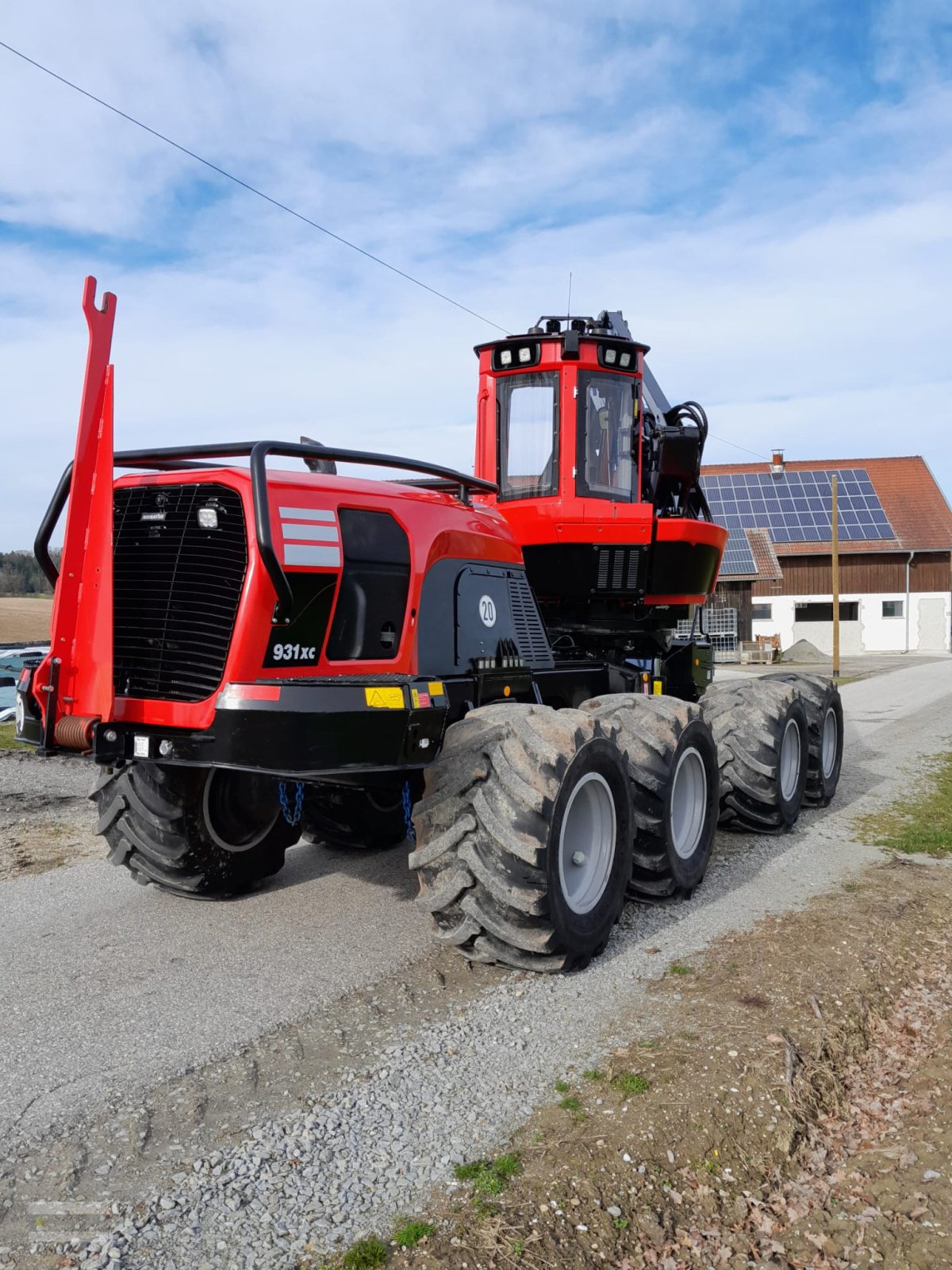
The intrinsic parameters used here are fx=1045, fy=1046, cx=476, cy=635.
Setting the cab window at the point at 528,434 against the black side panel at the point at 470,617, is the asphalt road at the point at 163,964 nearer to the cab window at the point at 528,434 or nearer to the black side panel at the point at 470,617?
the black side panel at the point at 470,617

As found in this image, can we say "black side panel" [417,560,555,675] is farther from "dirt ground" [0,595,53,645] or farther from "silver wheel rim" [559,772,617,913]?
"dirt ground" [0,595,53,645]

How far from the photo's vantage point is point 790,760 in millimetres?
7836

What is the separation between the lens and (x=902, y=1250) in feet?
8.78

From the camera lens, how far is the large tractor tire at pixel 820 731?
27.3ft

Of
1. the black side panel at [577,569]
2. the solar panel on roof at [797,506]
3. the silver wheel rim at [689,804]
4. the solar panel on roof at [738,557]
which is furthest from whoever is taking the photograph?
the solar panel on roof at [797,506]

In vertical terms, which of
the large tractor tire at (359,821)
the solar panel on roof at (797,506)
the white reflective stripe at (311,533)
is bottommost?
the large tractor tire at (359,821)

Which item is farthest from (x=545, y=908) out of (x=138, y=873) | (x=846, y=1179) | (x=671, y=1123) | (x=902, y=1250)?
(x=138, y=873)

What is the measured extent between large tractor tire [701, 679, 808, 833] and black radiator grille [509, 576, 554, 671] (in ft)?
5.85

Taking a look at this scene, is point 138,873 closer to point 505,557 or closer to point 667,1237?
point 505,557

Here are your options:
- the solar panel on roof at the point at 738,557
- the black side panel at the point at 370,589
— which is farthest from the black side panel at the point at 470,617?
the solar panel on roof at the point at 738,557

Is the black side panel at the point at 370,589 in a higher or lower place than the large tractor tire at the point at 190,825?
higher

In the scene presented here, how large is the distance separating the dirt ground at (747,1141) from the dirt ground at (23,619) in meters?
24.1

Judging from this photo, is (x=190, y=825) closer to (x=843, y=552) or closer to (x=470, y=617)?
(x=470, y=617)

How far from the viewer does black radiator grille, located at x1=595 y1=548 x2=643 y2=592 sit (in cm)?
723
